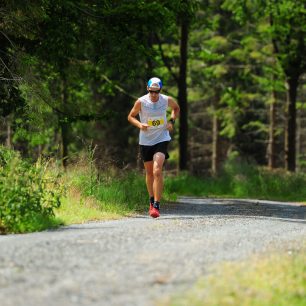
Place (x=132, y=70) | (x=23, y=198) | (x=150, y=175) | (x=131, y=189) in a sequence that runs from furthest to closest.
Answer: (x=132, y=70), (x=131, y=189), (x=150, y=175), (x=23, y=198)

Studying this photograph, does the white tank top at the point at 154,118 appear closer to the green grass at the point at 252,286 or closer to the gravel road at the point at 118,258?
the gravel road at the point at 118,258

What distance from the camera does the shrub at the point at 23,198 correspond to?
374 inches

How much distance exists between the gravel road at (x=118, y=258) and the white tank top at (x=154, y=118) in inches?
83.2

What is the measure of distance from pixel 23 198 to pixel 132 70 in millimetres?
7949

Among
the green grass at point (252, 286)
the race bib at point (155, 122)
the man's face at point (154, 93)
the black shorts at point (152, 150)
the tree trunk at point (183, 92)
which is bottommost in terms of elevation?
the green grass at point (252, 286)

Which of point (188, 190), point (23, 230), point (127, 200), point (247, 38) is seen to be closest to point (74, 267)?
point (23, 230)

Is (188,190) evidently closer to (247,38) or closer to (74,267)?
(247,38)

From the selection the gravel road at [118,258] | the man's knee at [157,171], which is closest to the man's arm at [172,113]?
the man's knee at [157,171]

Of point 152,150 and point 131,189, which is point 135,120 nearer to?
point 152,150

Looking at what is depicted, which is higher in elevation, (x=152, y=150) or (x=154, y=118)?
(x=154, y=118)

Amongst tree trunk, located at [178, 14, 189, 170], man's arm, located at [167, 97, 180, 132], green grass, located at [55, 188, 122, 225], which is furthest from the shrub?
tree trunk, located at [178, 14, 189, 170]

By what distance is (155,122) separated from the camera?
38.1ft

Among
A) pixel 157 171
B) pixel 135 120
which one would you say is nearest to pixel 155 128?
pixel 135 120

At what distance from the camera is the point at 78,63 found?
21234 mm
